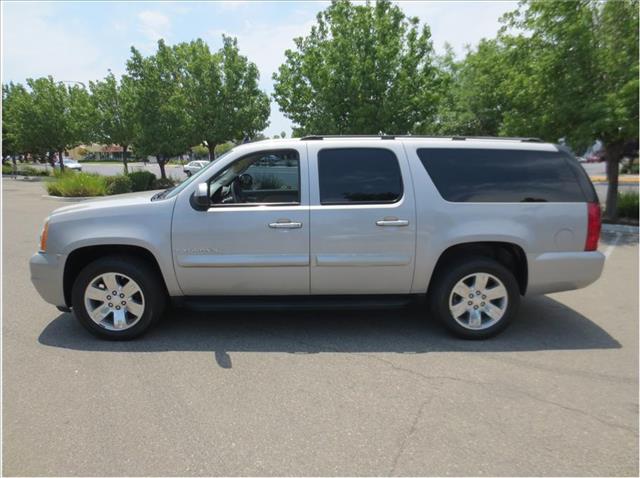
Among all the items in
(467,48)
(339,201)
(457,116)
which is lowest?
(339,201)

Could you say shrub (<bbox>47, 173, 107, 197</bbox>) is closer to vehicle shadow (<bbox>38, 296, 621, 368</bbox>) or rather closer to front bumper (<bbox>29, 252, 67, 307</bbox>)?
vehicle shadow (<bbox>38, 296, 621, 368</bbox>)

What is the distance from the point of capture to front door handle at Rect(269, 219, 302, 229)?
4.08 meters

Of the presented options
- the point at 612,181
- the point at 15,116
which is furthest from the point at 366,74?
the point at 15,116

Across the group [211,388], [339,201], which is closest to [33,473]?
[211,388]

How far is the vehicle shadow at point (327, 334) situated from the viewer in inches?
163

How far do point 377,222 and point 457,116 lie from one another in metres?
13.5

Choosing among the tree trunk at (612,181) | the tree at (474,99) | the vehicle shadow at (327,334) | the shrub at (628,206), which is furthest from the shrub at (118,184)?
the shrub at (628,206)

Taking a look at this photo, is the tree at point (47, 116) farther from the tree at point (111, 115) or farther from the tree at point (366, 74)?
the tree at point (366, 74)

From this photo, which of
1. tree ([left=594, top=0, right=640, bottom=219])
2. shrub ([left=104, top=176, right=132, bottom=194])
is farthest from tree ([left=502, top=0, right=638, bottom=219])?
shrub ([left=104, top=176, right=132, bottom=194])

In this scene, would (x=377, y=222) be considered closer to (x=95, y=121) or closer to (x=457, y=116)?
(x=457, y=116)

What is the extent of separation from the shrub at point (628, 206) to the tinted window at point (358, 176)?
1057 cm

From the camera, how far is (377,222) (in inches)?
162

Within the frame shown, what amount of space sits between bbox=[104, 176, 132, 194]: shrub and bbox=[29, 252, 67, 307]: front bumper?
1564 centimetres

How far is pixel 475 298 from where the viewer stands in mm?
4293
